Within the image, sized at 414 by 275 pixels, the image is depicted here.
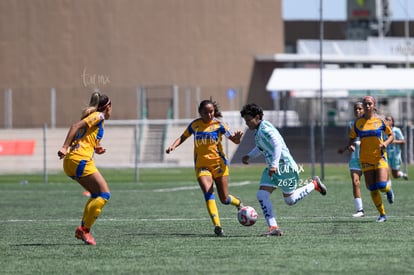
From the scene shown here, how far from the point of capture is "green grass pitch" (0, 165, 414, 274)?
11.8m

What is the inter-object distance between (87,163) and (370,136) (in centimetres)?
507

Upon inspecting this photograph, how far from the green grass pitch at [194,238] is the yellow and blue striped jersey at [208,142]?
987 mm

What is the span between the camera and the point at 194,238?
14914 mm

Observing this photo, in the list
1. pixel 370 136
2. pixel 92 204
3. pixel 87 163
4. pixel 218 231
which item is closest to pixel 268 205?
pixel 218 231

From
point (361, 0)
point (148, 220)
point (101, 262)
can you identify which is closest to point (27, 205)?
point (148, 220)

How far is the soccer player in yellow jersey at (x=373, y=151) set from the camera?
56.9 ft

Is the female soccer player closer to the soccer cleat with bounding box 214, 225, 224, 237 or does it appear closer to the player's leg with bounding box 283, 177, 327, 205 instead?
the player's leg with bounding box 283, 177, 327, 205

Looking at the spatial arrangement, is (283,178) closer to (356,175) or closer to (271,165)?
(271,165)

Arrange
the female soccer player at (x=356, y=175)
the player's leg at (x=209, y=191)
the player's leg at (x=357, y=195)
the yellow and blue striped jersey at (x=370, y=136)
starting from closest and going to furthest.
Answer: the player's leg at (x=209, y=191) → the yellow and blue striped jersey at (x=370, y=136) → the female soccer player at (x=356, y=175) → the player's leg at (x=357, y=195)

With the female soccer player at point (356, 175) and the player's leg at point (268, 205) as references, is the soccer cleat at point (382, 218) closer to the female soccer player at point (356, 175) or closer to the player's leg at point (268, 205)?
the female soccer player at point (356, 175)

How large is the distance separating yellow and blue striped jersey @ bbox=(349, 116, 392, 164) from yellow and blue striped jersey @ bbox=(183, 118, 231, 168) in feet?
8.31

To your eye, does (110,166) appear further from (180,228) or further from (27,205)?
(180,228)

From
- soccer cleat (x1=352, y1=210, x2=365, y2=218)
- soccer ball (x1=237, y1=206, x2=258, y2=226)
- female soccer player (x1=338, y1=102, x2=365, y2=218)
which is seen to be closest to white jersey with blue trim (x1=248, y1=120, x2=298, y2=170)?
soccer ball (x1=237, y1=206, x2=258, y2=226)

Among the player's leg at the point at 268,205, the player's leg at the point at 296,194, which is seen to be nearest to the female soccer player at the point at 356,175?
the player's leg at the point at 296,194
